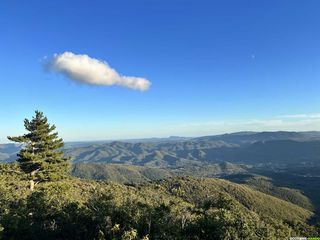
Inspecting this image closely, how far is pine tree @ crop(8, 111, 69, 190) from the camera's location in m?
60.7

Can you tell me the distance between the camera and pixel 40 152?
6347cm

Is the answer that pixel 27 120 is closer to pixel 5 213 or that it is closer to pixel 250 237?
pixel 5 213

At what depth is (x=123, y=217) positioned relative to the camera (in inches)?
1607

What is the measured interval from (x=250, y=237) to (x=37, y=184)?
A: 4970cm

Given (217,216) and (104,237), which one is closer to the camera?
(104,237)

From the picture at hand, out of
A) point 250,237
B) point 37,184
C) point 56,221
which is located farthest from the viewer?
point 37,184

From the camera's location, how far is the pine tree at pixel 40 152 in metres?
60.7

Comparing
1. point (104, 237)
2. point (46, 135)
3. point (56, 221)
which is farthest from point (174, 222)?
point (46, 135)

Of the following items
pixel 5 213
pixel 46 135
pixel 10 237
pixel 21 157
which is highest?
pixel 46 135

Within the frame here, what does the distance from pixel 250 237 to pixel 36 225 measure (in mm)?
28118

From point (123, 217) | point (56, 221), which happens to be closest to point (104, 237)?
point (123, 217)

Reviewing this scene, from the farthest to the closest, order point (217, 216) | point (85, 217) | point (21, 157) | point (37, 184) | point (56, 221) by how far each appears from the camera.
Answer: point (37, 184)
point (21, 157)
point (56, 221)
point (85, 217)
point (217, 216)

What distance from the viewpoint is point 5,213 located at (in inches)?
1662

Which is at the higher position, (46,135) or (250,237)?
(46,135)
